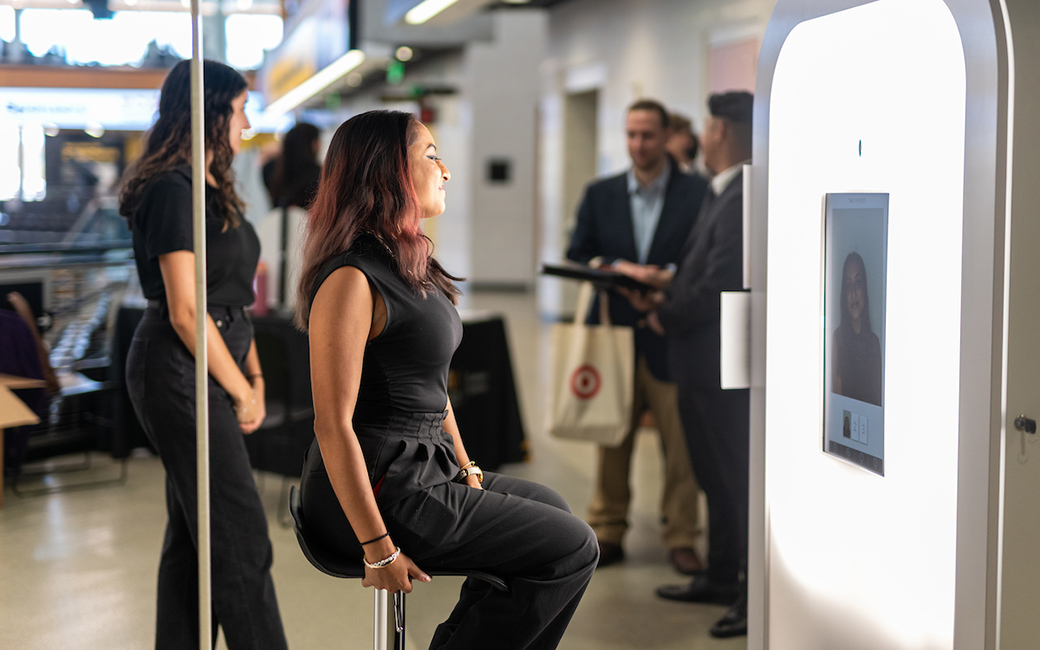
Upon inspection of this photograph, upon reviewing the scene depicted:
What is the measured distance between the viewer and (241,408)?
6.82ft

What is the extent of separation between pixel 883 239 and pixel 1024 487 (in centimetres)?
54

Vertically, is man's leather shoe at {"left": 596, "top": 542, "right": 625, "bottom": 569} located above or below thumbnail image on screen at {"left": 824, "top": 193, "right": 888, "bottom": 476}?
below

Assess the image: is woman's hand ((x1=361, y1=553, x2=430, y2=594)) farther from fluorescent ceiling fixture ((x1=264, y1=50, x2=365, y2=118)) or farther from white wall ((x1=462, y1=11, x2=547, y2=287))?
white wall ((x1=462, y1=11, x2=547, y2=287))

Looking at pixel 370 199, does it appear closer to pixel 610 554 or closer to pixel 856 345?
pixel 856 345

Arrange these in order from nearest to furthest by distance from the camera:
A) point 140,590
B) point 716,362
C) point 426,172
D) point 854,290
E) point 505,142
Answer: point 426,172 < point 854,290 < point 140,590 < point 716,362 < point 505,142

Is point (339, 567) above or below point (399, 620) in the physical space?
above

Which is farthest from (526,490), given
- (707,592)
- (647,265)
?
(647,265)

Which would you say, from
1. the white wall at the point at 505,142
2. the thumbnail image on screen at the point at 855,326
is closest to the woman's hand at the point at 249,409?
the thumbnail image on screen at the point at 855,326

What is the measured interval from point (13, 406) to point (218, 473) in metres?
0.50

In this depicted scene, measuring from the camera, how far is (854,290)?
1858 mm

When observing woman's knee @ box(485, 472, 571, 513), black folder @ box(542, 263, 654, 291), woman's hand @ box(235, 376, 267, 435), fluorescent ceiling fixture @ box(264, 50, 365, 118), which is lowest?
woman's knee @ box(485, 472, 571, 513)

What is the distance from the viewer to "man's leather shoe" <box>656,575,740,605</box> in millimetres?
3039

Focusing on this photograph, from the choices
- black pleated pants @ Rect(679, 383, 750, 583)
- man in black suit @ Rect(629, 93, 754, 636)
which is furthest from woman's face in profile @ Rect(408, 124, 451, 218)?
black pleated pants @ Rect(679, 383, 750, 583)

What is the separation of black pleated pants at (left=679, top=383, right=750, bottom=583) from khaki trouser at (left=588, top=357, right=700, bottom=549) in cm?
26
